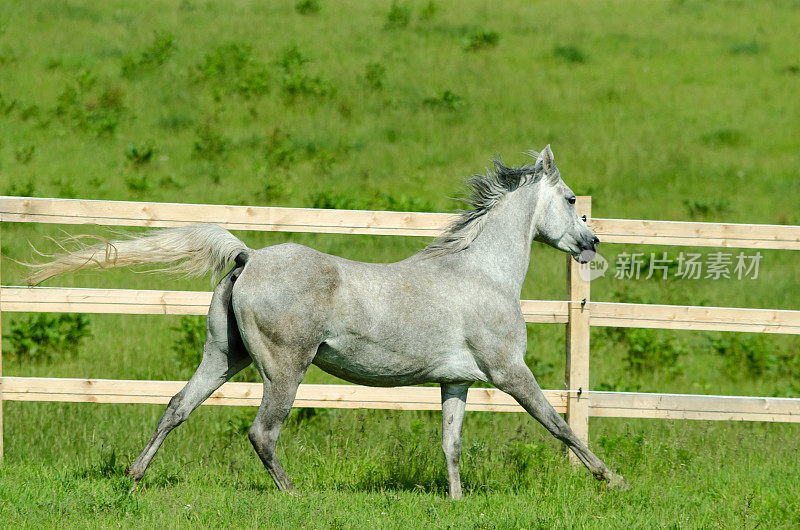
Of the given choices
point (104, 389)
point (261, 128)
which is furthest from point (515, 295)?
point (261, 128)

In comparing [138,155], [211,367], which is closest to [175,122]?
[138,155]

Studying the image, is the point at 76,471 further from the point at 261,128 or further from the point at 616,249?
the point at 261,128

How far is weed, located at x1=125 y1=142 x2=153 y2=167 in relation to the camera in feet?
42.6

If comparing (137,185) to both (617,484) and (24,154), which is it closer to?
(24,154)

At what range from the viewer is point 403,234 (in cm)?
562

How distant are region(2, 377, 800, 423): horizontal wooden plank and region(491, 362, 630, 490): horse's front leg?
0.84 m

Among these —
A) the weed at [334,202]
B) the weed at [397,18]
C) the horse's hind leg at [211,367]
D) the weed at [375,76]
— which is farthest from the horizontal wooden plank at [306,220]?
the weed at [397,18]

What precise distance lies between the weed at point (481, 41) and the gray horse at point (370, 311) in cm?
1392

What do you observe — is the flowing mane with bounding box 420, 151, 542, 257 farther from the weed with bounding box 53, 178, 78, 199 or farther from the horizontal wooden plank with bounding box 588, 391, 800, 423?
the weed with bounding box 53, 178, 78, 199

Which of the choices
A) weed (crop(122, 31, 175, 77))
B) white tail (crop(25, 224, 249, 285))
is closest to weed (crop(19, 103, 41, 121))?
weed (crop(122, 31, 175, 77))

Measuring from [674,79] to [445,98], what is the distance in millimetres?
5160

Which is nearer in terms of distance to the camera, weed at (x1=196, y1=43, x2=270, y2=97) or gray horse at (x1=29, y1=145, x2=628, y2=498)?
gray horse at (x1=29, y1=145, x2=628, y2=498)

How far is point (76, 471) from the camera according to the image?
516 cm

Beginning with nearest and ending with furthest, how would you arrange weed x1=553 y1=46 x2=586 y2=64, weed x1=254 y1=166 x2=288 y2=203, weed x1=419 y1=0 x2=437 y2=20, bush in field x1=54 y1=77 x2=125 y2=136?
weed x1=254 y1=166 x2=288 y2=203, bush in field x1=54 y1=77 x2=125 y2=136, weed x1=553 y1=46 x2=586 y2=64, weed x1=419 y1=0 x2=437 y2=20
